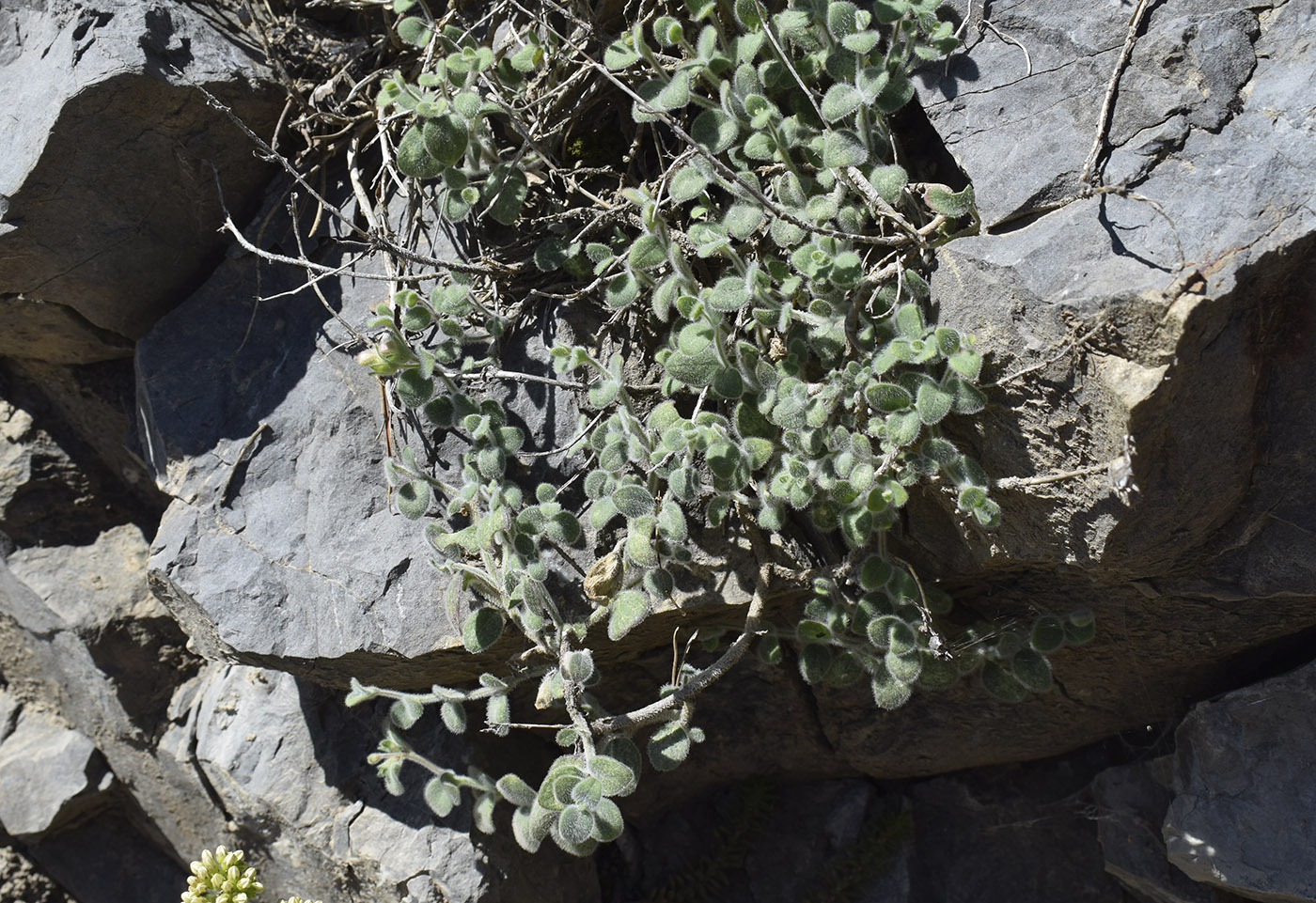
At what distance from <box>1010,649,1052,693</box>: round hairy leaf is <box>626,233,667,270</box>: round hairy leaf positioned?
124 cm

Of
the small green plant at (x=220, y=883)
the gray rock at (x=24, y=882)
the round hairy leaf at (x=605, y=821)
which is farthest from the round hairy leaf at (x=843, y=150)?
the gray rock at (x=24, y=882)

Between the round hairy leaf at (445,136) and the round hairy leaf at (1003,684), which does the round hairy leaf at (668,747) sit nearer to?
the round hairy leaf at (1003,684)

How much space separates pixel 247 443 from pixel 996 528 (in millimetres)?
1957

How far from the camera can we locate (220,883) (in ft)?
8.25

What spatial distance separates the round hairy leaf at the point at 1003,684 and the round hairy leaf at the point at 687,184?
1.31 meters

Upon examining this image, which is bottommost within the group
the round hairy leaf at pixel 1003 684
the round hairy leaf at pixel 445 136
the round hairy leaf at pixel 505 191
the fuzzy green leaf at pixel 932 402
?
the round hairy leaf at pixel 1003 684

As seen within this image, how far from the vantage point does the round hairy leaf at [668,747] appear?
89.1 inches

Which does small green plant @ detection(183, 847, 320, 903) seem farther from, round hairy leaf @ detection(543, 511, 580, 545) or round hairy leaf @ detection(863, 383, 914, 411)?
round hairy leaf @ detection(863, 383, 914, 411)

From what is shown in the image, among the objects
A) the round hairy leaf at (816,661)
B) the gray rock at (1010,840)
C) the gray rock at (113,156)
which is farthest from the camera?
the gray rock at (1010,840)

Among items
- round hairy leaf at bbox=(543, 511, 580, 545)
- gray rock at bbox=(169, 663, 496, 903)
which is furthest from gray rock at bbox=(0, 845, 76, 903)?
round hairy leaf at bbox=(543, 511, 580, 545)

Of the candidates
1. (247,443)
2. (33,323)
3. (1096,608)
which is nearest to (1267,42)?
(1096,608)

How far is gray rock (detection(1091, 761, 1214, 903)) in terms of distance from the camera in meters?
2.65

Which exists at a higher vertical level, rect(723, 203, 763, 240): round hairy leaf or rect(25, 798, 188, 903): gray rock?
rect(723, 203, 763, 240): round hairy leaf

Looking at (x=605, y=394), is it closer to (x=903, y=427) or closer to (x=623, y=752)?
(x=903, y=427)
